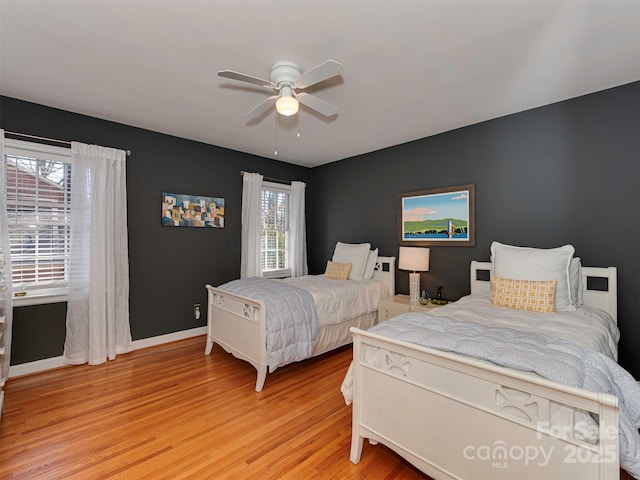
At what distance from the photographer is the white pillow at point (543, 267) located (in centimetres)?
240

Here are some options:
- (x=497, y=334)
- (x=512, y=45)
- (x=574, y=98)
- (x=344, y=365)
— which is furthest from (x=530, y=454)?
(x=574, y=98)

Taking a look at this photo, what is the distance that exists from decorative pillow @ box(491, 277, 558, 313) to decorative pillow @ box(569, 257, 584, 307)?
287mm

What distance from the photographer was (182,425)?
2.19m

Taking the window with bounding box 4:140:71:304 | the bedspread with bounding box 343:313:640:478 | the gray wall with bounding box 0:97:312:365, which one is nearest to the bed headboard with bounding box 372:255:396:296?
the gray wall with bounding box 0:97:312:365

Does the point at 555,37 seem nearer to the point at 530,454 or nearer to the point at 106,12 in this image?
the point at 530,454

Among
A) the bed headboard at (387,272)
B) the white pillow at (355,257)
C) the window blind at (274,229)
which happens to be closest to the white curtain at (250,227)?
the window blind at (274,229)

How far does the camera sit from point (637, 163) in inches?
99.6

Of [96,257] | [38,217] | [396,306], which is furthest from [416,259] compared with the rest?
[38,217]

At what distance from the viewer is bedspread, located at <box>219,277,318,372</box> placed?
8.97 feet

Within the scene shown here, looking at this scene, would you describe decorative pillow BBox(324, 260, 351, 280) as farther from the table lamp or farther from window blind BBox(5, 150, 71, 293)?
window blind BBox(5, 150, 71, 293)

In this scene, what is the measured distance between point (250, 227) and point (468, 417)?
3.70m

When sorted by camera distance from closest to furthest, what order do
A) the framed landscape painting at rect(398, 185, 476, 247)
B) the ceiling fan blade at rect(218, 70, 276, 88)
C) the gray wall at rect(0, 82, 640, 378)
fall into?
the ceiling fan blade at rect(218, 70, 276, 88) → the gray wall at rect(0, 82, 640, 378) → the framed landscape painting at rect(398, 185, 476, 247)

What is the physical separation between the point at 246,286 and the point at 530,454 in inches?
104

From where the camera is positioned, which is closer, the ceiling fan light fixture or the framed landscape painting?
the ceiling fan light fixture
